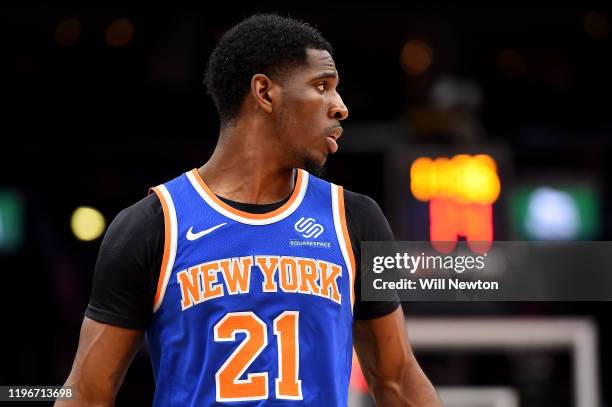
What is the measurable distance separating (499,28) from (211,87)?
610 centimetres

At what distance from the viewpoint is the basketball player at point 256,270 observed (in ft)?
11.1

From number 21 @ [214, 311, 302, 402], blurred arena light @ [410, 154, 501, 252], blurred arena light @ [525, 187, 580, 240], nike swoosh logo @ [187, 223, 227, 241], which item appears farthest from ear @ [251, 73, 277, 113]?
blurred arena light @ [525, 187, 580, 240]

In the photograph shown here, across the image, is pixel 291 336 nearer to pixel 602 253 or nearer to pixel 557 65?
pixel 602 253

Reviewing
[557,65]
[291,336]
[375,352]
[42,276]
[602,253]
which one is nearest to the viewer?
[291,336]

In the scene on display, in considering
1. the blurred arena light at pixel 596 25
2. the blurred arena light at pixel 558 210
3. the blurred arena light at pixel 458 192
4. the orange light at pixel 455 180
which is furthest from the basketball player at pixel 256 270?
the blurred arena light at pixel 596 25

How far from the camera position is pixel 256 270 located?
345cm

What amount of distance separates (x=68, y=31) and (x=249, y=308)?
20.9ft

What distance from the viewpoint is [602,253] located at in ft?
15.0

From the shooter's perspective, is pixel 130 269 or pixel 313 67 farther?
pixel 313 67

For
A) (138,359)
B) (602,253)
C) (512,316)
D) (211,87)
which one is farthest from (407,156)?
(211,87)

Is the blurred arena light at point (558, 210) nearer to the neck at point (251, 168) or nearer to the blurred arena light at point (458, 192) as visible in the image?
the blurred arena light at point (458, 192)

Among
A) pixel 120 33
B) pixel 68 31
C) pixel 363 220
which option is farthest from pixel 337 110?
pixel 68 31

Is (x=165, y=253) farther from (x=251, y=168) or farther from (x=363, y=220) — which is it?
(x=363, y=220)

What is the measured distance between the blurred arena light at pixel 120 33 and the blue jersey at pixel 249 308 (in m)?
5.92
